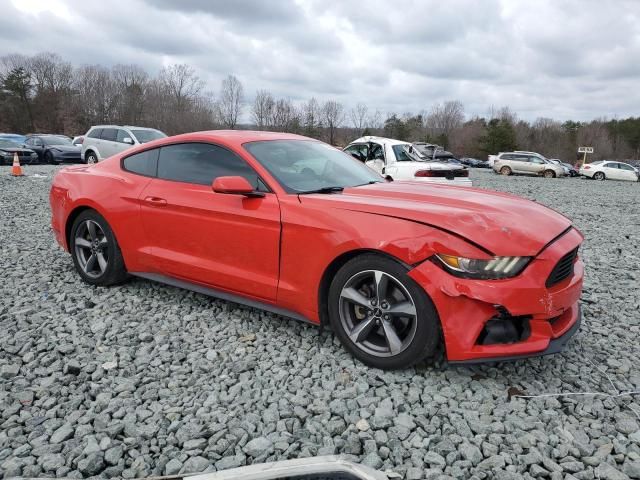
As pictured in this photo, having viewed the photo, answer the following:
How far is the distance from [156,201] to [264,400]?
6.38 ft

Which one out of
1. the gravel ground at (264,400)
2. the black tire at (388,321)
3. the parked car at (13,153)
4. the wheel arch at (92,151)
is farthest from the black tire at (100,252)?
the parked car at (13,153)

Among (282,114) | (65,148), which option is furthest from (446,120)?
(65,148)

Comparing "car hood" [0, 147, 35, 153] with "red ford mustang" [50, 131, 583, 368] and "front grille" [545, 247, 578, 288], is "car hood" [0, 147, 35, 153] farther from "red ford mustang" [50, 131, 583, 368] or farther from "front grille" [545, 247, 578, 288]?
"front grille" [545, 247, 578, 288]

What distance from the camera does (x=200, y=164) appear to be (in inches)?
146

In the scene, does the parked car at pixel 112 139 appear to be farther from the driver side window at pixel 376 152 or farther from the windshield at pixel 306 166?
the windshield at pixel 306 166

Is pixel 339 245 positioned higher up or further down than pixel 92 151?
further down

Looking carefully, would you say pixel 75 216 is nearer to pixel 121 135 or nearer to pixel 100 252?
pixel 100 252

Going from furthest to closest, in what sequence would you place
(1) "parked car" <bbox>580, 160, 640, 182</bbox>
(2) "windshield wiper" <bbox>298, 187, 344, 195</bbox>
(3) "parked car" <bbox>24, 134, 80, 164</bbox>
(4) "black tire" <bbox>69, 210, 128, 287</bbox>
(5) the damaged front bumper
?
(1) "parked car" <bbox>580, 160, 640, 182</bbox> < (3) "parked car" <bbox>24, 134, 80, 164</bbox> < (4) "black tire" <bbox>69, 210, 128, 287</bbox> < (2) "windshield wiper" <bbox>298, 187, 344, 195</bbox> < (5) the damaged front bumper

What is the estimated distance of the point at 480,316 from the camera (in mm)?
2520

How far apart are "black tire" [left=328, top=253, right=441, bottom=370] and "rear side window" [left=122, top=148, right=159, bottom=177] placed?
204 cm

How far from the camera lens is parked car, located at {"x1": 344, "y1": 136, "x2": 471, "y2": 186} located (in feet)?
31.6

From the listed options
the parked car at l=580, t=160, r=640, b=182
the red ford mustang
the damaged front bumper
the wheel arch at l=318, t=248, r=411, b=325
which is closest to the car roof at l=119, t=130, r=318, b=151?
the red ford mustang

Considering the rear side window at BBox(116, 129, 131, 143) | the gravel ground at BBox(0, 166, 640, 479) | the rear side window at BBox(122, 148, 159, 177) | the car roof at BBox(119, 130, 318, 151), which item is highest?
the rear side window at BBox(116, 129, 131, 143)

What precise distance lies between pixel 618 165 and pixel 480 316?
34.8 meters
